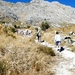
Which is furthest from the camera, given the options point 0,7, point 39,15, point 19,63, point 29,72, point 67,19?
point 67,19

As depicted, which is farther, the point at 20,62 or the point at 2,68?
the point at 20,62

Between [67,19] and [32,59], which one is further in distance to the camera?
[67,19]

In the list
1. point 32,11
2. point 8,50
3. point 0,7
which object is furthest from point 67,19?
point 8,50

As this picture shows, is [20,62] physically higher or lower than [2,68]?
higher

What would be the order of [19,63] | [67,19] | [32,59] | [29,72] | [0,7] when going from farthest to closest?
1. [67,19]
2. [0,7]
3. [32,59]
4. [19,63]
5. [29,72]

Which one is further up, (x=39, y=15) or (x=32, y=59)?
(x=39, y=15)

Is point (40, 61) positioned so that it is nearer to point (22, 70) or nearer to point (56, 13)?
point (22, 70)

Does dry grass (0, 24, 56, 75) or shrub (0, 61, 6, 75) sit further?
dry grass (0, 24, 56, 75)

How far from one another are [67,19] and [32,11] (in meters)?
33.6

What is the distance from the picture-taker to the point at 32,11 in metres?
187

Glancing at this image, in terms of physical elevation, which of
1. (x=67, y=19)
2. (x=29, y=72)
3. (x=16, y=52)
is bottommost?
(x=29, y=72)

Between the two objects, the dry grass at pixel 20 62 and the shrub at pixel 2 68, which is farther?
the dry grass at pixel 20 62

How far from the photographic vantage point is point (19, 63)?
34.0 feet

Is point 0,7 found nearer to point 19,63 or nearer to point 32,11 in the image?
point 32,11
